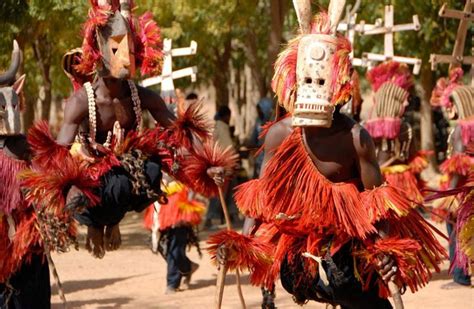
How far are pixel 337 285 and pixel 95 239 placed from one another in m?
1.98

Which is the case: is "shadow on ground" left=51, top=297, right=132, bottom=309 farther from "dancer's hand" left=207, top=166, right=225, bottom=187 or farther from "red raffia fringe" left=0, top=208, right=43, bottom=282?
"dancer's hand" left=207, top=166, right=225, bottom=187

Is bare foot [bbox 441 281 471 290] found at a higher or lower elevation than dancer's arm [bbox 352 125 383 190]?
lower

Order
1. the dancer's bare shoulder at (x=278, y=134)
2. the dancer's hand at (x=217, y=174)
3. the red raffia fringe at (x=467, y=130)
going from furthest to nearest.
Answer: the red raffia fringe at (x=467, y=130)
the dancer's hand at (x=217, y=174)
the dancer's bare shoulder at (x=278, y=134)

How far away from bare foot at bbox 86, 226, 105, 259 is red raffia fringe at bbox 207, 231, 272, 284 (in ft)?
4.66

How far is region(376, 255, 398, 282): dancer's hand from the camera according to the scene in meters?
6.23

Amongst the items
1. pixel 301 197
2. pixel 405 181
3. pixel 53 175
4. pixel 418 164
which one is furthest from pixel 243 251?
pixel 418 164

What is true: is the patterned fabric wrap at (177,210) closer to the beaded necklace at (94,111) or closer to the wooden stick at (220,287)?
the beaded necklace at (94,111)

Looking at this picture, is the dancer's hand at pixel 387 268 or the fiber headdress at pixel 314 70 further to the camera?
the fiber headdress at pixel 314 70

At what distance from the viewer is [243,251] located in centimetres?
654

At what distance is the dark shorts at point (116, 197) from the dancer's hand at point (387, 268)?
6.27 ft

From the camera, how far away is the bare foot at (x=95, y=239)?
7742mm

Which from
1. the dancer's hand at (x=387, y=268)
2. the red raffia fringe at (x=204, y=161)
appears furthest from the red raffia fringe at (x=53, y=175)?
the dancer's hand at (x=387, y=268)

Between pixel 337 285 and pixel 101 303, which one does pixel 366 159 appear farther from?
pixel 101 303

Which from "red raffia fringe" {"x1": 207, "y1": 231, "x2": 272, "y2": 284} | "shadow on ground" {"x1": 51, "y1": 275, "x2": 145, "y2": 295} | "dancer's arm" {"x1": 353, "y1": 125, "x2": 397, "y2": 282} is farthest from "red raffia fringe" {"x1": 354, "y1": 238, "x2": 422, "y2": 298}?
"shadow on ground" {"x1": 51, "y1": 275, "x2": 145, "y2": 295}
